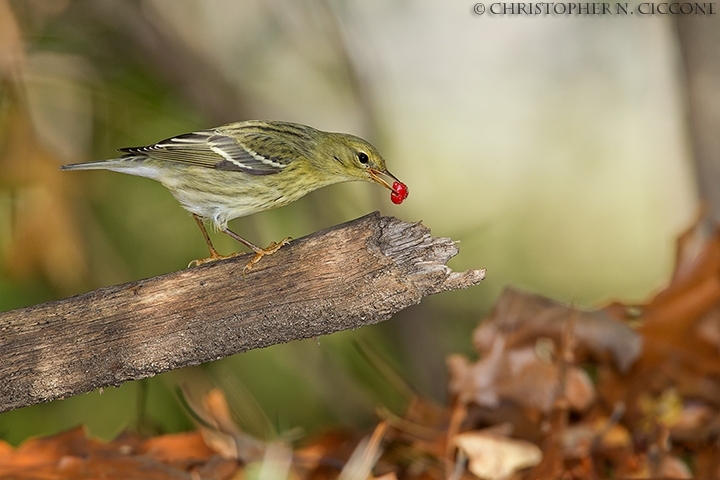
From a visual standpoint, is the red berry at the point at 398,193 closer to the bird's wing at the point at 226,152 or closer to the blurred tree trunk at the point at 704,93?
the bird's wing at the point at 226,152

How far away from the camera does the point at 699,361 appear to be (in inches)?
138

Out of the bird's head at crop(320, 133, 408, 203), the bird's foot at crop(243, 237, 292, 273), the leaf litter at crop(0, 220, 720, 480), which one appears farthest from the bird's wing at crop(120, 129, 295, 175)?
the leaf litter at crop(0, 220, 720, 480)

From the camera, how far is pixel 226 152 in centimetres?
369

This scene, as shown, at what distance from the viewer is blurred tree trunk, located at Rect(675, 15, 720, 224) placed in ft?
14.3

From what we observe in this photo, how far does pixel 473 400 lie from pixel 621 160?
13.3 ft

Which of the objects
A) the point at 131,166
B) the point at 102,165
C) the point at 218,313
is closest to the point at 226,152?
the point at 131,166

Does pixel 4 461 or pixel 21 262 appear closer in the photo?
pixel 4 461

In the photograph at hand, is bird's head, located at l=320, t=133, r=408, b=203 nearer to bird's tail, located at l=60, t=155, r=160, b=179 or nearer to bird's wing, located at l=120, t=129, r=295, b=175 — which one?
bird's wing, located at l=120, t=129, r=295, b=175

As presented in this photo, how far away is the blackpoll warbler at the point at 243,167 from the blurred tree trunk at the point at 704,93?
6.58 ft

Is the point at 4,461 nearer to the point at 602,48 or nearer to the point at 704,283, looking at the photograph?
the point at 704,283

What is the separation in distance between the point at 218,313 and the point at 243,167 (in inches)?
49.5

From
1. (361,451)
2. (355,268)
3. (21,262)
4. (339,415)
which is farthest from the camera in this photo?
(339,415)

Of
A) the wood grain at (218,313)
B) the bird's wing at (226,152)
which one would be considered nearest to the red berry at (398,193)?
the bird's wing at (226,152)

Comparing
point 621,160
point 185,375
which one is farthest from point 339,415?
point 621,160
